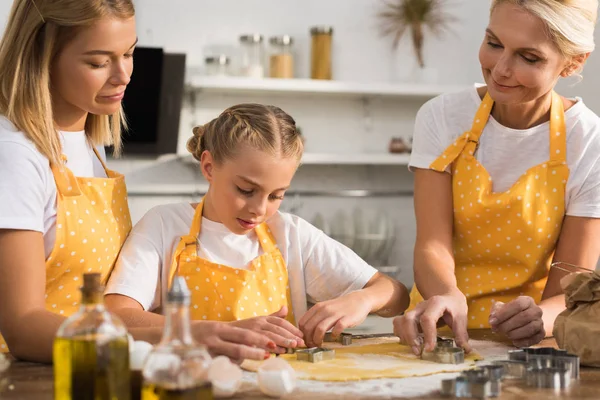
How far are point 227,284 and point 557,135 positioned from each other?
0.80 m

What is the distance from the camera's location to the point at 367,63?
16.9 feet

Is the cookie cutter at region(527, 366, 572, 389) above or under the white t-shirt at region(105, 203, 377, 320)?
under

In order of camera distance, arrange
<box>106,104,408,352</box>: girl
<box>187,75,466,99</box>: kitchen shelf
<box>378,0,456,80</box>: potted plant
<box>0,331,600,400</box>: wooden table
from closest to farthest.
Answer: <box>0,331,600,400</box>: wooden table → <box>106,104,408,352</box>: girl → <box>187,75,466,99</box>: kitchen shelf → <box>378,0,456,80</box>: potted plant

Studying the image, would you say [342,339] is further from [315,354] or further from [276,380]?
[276,380]

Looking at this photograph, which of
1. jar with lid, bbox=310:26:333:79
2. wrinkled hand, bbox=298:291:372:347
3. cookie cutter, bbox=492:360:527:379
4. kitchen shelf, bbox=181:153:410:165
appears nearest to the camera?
cookie cutter, bbox=492:360:527:379

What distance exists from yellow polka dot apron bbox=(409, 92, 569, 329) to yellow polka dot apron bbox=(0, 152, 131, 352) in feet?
2.43

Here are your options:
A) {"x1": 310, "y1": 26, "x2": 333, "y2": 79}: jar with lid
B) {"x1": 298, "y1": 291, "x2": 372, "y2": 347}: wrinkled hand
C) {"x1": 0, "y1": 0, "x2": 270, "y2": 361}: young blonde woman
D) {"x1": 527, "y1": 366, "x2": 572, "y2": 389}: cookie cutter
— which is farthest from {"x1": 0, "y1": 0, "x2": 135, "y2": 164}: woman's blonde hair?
{"x1": 310, "y1": 26, "x2": 333, "y2": 79}: jar with lid

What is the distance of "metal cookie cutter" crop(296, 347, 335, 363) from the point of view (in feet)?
4.50

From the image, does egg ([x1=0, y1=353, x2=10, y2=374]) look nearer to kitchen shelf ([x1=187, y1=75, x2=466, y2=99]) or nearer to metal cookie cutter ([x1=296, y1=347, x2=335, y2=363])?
metal cookie cutter ([x1=296, y1=347, x2=335, y2=363])

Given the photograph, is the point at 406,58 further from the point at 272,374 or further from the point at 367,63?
the point at 272,374

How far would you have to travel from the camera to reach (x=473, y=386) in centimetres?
114

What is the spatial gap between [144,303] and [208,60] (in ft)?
10.3

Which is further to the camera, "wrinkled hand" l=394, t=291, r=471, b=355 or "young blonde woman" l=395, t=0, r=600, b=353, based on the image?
"young blonde woman" l=395, t=0, r=600, b=353

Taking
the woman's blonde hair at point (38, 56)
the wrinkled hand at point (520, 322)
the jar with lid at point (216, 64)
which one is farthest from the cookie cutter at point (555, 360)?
the jar with lid at point (216, 64)
